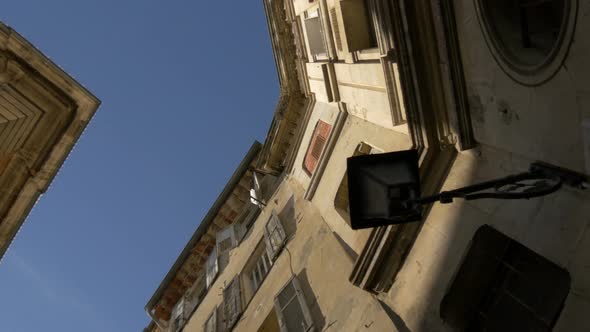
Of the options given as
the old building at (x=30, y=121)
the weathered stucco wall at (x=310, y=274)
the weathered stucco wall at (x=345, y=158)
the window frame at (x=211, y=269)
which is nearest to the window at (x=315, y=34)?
the weathered stucco wall at (x=345, y=158)

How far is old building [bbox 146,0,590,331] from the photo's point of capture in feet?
13.1

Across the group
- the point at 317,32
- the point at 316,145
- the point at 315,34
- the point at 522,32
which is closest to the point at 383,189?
the point at 522,32

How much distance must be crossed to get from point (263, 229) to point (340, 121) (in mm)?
5085

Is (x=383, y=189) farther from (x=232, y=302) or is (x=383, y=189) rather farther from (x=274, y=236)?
(x=232, y=302)

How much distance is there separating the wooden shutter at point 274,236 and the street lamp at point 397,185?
24.1 feet

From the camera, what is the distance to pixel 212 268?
16078 millimetres

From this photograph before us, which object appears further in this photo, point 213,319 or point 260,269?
point 213,319

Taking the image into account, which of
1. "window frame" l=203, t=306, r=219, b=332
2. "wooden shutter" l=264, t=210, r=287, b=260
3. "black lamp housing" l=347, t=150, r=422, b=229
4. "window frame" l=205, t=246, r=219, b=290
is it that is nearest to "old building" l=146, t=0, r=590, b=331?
"wooden shutter" l=264, t=210, r=287, b=260

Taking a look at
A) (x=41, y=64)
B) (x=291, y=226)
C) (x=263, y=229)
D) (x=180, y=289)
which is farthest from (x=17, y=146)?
(x=180, y=289)

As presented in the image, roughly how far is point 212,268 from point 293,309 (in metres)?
7.92

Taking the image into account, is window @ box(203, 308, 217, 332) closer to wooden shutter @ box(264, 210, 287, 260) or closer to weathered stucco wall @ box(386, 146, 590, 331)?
wooden shutter @ box(264, 210, 287, 260)

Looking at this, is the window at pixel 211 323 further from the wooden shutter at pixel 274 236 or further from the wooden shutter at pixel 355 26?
the wooden shutter at pixel 355 26

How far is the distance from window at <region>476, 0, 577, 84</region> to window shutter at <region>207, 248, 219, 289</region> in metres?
12.8

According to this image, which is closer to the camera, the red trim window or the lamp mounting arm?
the lamp mounting arm
